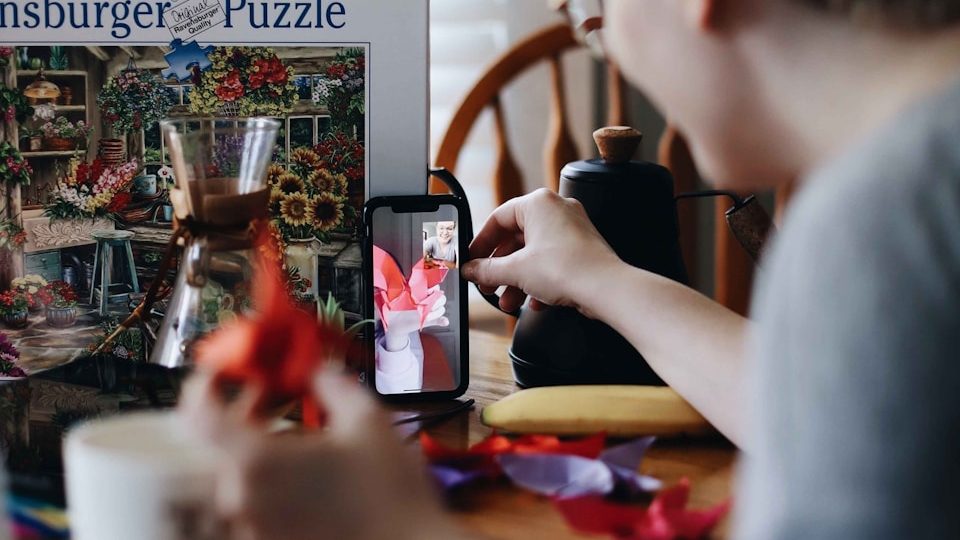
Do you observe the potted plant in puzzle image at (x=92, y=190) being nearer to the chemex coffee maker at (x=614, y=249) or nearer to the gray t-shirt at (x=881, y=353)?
the chemex coffee maker at (x=614, y=249)

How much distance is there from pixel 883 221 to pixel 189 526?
0.33m

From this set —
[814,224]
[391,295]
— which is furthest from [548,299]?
[814,224]

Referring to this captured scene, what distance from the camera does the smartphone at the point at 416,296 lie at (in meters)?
0.94

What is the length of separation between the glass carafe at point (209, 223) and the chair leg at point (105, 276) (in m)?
0.15

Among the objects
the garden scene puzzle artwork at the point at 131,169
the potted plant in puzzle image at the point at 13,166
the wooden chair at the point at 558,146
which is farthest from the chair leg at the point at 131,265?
the wooden chair at the point at 558,146

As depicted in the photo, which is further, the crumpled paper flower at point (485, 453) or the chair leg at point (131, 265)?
the chair leg at point (131, 265)

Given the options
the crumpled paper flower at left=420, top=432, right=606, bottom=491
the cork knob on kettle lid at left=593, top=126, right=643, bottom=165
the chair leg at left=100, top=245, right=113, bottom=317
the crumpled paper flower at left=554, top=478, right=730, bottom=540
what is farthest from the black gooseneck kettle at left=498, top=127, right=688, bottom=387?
the chair leg at left=100, top=245, right=113, bottom=317

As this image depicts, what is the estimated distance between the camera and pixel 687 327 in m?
0.84

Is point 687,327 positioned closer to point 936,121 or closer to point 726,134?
point 726,134

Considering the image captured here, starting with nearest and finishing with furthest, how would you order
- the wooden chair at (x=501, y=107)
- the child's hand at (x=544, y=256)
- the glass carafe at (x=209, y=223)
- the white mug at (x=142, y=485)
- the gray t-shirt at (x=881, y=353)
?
1. the gray t-shirt at (x=881, y=353)
2. the white mug at (x=142, y=485)
3. the glass carafe at (x=209, y=223)
4. the child's hand at (x=544, y=256)
5. the wooden chair at (x=501, y=107)

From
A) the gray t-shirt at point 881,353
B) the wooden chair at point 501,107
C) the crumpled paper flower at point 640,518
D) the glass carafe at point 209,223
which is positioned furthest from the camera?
the wooden chair at point 501,107

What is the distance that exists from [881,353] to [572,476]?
0.36 meters

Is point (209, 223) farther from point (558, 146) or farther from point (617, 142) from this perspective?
point (558, 146)

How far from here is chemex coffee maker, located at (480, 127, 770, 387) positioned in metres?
0.91
